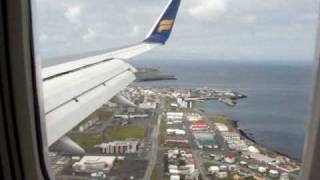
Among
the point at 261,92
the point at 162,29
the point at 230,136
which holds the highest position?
the point at 162,29

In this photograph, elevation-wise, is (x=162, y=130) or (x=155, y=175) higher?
(x=162, y=130)

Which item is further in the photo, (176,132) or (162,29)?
(162,29)

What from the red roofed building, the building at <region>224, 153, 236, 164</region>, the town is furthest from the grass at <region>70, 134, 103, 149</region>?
the building at <region>224, 153, 236, 164</region>

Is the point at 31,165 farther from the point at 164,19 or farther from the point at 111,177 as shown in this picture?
the point at 164,19

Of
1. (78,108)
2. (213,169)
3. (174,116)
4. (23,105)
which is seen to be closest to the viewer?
(23,105)

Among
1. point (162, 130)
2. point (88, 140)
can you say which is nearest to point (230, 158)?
point (162, 130)

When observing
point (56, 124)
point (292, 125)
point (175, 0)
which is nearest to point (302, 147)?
point (292, 125)

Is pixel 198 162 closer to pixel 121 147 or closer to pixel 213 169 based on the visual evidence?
pixel 213 169

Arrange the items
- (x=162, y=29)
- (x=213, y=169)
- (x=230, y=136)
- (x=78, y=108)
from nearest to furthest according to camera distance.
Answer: (x=78, y=108) < (x=213, y=169) < (x=230, y=136) < (x=162, y=29)
